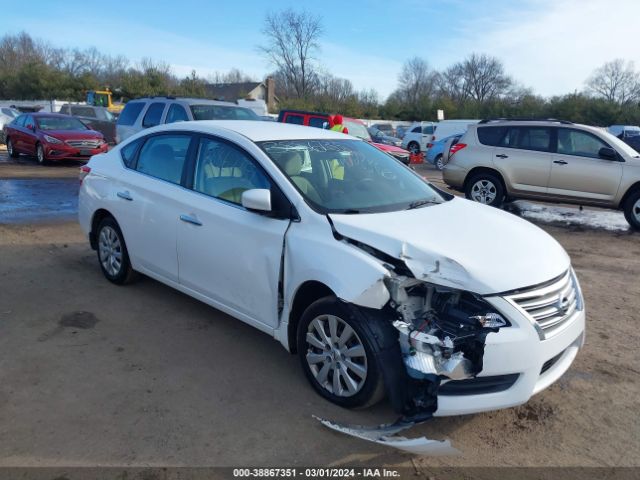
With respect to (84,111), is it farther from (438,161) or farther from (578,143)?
(578,143)

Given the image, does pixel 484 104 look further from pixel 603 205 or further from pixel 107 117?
pixel 603 205

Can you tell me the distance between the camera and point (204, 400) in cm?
353

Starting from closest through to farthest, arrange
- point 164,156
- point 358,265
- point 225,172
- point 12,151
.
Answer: point 358,265
point 225,172
point 164,156
point 12,151

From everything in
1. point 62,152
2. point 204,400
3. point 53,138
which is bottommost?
point 204,400

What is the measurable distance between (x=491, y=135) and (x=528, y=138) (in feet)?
2.45

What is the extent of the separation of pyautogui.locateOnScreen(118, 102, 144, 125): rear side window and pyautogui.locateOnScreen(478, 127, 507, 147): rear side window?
7509 millimetres

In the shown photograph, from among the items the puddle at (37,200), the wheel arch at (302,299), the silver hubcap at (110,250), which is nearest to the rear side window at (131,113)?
the puddle at (37,200)

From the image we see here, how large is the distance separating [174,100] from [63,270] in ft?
21.2

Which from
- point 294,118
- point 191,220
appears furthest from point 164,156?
point 294,118

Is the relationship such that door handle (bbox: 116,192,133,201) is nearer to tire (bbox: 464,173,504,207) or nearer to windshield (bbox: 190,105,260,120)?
windshield (bbox: 190,105,260,120)

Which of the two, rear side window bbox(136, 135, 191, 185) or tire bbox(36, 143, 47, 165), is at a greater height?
rear side window bbox(136, 135, 191, 185)

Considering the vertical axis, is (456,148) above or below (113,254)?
above

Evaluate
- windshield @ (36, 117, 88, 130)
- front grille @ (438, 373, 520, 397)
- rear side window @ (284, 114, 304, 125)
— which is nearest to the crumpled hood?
front grille @ (438, 373, 520, 397)

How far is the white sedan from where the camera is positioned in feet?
10.0
